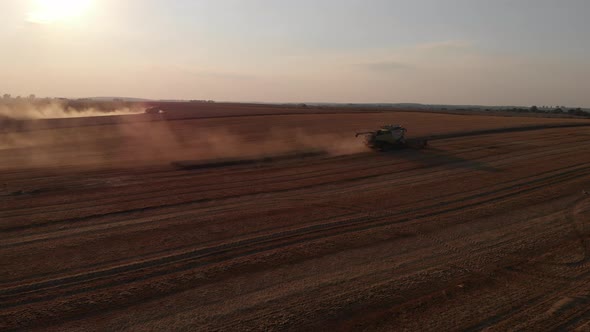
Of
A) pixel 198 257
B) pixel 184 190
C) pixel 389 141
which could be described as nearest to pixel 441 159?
pixel 389 141

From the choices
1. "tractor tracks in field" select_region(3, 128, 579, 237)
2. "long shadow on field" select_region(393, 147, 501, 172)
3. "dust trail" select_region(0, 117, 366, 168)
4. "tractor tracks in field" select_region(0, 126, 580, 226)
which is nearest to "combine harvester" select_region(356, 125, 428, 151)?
"long shadow on field" select_region(393, 147, 501, 172)

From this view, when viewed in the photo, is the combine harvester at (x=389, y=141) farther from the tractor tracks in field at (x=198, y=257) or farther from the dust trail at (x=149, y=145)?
the tractor tracks in field at (x=198, y=257)

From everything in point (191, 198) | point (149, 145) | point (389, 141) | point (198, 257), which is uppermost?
point (389, 141)

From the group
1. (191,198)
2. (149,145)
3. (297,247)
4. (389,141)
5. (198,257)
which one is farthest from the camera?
(149,145)

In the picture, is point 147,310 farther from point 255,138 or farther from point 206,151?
point 255,138

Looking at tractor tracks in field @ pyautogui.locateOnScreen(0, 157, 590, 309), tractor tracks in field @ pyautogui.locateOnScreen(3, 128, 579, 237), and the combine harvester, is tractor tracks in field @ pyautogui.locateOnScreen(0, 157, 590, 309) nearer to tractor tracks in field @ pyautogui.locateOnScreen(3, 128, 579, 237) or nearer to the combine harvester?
tractor tracks in field @ pyautogui.locateOnScreen(3, 128, 579, 237)

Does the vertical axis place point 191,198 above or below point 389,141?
below

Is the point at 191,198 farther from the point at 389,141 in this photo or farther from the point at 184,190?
the point at 389,141

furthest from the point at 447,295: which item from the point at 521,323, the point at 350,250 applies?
the point at 350,250
